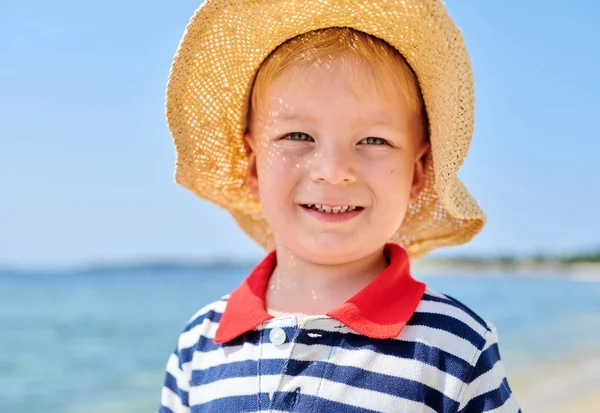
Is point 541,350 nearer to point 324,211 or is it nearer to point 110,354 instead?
point 110,354

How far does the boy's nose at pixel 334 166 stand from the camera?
1.56 meters

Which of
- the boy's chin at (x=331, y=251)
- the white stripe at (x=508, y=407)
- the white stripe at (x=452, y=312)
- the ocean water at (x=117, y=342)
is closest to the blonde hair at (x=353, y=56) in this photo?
the boy's chin at (x=331, y=251)

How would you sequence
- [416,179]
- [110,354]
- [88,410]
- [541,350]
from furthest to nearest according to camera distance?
1. [110,354]
2. [541,350]
3. [88,410]
4. [416,179]

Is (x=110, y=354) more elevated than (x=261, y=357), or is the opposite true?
(x=110, y=354)

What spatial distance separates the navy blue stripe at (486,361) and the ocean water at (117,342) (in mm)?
3958

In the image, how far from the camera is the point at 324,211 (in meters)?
1.64

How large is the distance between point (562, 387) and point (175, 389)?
13.1 ft

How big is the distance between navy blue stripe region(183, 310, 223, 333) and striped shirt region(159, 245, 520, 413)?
0.12 m

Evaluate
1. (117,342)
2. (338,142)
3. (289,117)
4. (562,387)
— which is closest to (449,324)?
(338,142)

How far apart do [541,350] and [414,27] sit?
19.7 ft

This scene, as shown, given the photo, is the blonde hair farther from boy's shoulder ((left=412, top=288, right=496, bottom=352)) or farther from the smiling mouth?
boy's shoulder ((left=412, top=288, right=496, bottom=352))

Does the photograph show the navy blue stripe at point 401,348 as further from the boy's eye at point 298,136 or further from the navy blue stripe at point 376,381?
the boy's eye at point 298,136

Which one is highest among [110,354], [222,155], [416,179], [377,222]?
[110,354]

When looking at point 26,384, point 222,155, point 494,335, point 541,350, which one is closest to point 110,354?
point 26,384
